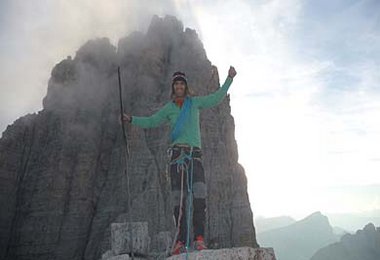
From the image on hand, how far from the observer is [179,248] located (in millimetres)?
6789

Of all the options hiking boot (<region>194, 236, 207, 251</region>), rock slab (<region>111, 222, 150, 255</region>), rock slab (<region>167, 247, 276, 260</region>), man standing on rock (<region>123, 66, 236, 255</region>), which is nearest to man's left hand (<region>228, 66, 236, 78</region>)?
man standing on rock (<region>123, 66, 236, 255</region>)

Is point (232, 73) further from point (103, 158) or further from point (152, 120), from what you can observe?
point (103, 158)

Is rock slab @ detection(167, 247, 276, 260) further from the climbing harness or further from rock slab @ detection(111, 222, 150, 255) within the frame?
rock slab @ detection(111, 222, 150, 255)

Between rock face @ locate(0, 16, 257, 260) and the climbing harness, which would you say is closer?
the climbing harness

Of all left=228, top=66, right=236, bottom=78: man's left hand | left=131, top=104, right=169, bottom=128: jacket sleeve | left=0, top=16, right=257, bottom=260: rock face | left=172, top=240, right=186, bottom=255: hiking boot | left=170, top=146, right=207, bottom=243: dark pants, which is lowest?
left=172, top=240, right=186, bottom=255: hiking boot

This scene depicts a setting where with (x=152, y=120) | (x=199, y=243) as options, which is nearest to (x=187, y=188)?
(x=199, y=243)

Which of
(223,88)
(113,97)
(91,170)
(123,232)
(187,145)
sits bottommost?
(123,232)

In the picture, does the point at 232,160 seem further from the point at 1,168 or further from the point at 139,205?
the point at 1,168

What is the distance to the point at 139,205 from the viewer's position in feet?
173

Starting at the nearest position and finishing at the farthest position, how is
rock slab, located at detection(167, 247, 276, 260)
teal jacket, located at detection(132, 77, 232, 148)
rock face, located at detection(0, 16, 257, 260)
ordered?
1. rock slab, located at detection(167, 247, 276, 260)
2. teal jacket, located at detection(132, 77, 232, 148)
3. rock face, located at detection(0, 16, 257, 260)

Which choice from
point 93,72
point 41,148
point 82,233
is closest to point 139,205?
point 82,233

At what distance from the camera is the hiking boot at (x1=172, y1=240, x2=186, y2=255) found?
22.1 ft

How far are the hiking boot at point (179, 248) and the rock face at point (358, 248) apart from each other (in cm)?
12534

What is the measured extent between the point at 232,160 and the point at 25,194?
27.7 metres
